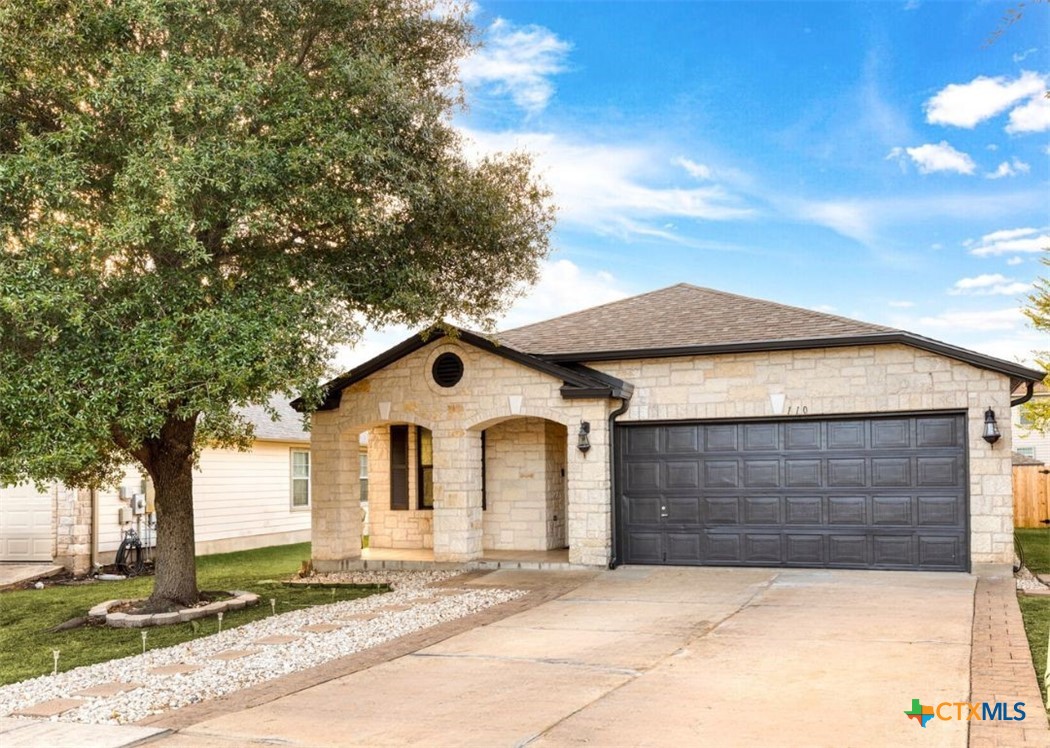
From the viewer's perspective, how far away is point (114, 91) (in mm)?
8969

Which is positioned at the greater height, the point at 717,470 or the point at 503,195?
the point at 503,195

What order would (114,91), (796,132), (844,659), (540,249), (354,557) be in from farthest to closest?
(796,132), (354,557), (540,249), (114,91), (844,659)

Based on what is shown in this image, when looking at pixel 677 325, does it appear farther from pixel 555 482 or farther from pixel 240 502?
pixel 240 502

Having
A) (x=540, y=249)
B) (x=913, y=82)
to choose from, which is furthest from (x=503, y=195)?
(x=913, y=82)

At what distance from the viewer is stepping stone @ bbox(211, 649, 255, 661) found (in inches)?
339

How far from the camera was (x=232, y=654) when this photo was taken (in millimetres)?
8758

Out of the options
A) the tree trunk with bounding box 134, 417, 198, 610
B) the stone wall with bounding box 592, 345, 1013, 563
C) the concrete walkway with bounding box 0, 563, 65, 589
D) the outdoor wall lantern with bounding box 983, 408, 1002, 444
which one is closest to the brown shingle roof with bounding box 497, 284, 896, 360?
the stone wall with bounding box 592, 345, 1013, 563

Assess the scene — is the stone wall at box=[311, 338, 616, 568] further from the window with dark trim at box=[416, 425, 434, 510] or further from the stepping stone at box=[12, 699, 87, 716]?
the stepping stone at box=[12, 699, 87, 716]

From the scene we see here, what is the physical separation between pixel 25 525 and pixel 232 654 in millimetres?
10305

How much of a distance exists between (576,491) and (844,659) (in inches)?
256

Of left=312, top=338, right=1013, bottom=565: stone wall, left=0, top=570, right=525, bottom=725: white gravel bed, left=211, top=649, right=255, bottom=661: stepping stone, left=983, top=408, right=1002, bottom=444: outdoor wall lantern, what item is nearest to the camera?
left=0, top=570, right=525, bottom=725: white gravel bed

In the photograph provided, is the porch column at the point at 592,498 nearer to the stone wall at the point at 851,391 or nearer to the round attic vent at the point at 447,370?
the stone wall at the point at 851,391

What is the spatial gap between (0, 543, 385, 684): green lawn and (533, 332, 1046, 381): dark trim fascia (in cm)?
486

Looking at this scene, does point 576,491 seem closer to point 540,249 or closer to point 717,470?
point 717,470
